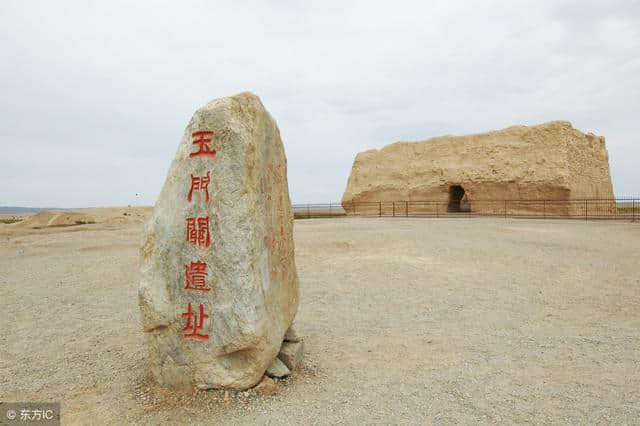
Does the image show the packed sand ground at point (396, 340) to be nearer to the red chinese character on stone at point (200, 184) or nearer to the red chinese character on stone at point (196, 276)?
the red chinese character on stone at point (196, 276)

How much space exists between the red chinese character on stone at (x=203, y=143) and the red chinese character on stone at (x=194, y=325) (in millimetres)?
1377

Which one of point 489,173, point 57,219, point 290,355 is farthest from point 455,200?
point 57,219

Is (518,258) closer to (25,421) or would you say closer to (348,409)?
(348,409)

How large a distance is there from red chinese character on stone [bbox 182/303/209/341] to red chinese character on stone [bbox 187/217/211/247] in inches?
22.9

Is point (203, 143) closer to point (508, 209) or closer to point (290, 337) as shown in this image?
point (290, 337)

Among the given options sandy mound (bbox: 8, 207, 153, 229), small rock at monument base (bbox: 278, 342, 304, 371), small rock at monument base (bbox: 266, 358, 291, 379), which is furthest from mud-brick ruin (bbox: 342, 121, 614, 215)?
small rock at monument base (bbox: 266, 358, 291, 379)

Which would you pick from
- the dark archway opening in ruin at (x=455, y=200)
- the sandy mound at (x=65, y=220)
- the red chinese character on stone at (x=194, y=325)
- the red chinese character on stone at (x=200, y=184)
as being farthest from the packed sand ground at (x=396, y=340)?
the sandy mound at (x=65, y=220)

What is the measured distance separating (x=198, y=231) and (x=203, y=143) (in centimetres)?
80

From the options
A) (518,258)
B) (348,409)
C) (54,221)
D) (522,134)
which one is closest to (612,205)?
(522,134)

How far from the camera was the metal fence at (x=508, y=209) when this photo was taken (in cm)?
2000

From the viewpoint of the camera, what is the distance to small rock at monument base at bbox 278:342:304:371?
4.31m

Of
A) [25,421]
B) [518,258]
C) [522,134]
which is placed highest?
[522,134]

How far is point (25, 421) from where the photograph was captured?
3.60m

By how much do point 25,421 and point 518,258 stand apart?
9305 mm
